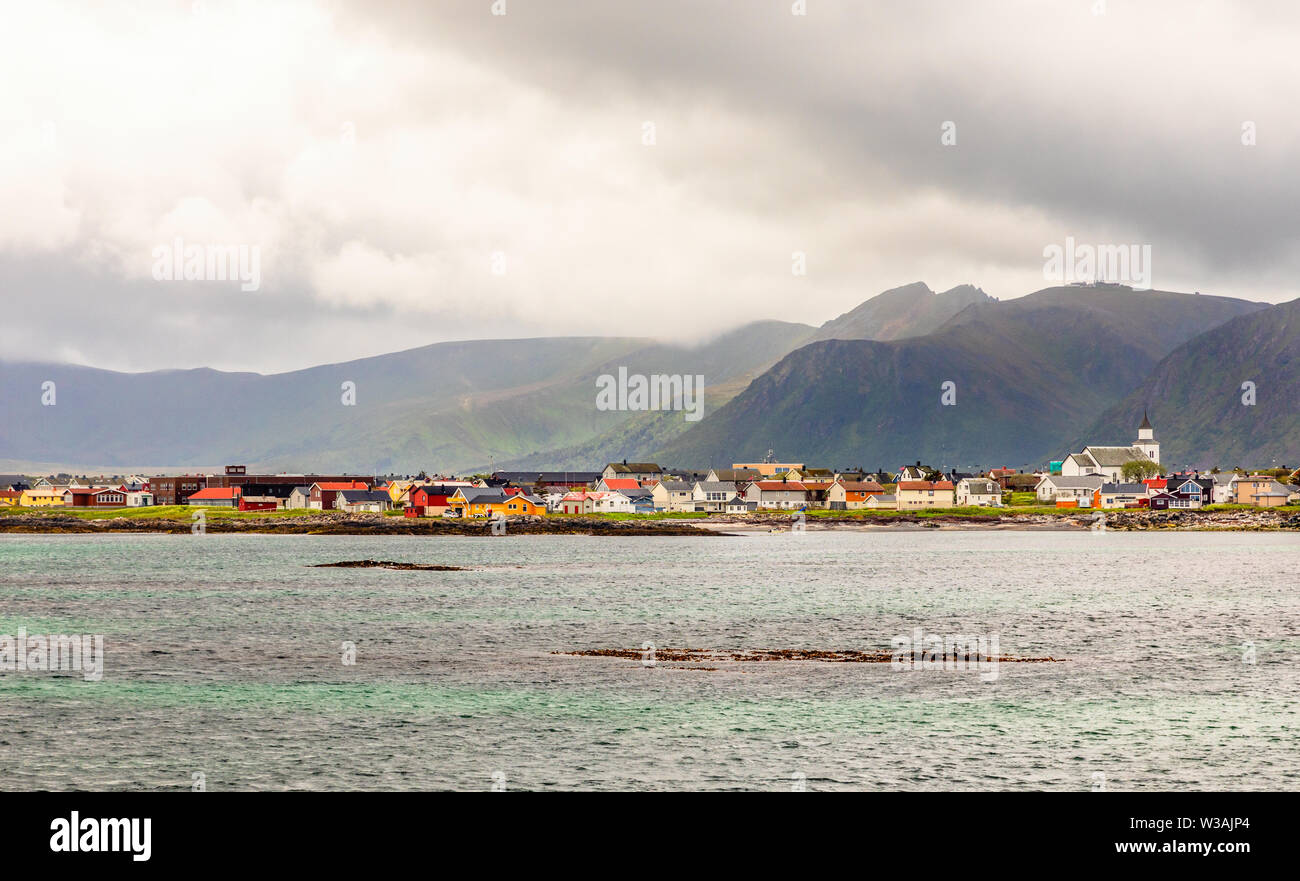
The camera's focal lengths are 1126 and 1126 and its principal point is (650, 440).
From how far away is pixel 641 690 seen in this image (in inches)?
1720

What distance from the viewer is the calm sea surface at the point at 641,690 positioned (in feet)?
105

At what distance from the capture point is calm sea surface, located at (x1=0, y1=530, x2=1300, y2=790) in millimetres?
31859

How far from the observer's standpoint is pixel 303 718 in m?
38.7
